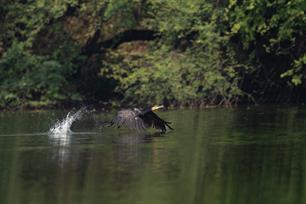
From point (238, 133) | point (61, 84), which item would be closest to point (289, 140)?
point (238, 133)

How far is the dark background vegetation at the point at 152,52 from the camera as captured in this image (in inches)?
1212

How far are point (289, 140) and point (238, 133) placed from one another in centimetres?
219

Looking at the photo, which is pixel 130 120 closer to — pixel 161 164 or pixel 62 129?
pixel 62 129

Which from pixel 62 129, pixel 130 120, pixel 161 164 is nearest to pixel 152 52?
pixel 62 129

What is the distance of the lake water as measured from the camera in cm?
1347

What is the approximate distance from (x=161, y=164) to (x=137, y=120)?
6056 mm

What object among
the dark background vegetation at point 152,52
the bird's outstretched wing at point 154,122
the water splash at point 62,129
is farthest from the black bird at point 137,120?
the dark background vegetation at point 152,52

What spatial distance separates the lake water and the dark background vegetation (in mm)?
4712

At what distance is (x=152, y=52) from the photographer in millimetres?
32594

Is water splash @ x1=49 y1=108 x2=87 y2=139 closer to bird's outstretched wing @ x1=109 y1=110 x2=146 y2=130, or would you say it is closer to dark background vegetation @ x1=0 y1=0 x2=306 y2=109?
bird's outstretched wing @ x1=109 y1=110 x2=146 y2=130

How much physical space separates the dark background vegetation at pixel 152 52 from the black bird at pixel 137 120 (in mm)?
7142

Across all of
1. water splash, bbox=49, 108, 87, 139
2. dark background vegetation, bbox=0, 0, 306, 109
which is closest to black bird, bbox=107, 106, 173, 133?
water splash, bbox=49, 108, 87, 139

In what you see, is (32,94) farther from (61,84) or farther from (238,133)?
(238,133)

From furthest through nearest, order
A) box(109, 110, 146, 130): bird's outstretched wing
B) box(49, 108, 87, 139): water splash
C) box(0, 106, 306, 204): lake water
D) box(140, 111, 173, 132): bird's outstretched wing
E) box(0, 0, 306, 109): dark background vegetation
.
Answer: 1. box(0, 0, 306, 109): dark background vegetation
2. box(49, 108, 87, 139): water splash
3. box(140, 111, 173, 132): bird's outstretched wing
4. box(109, 110, 146, 130): bird's outstretched wing
5. box(0, 106, 306, 204): lake water
